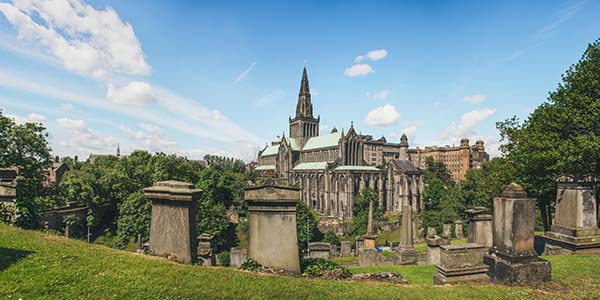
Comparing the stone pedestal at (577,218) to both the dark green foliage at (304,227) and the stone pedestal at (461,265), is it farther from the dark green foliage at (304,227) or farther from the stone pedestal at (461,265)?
the dark green foliage at (304,227)

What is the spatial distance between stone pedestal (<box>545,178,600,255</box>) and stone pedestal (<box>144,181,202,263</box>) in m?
12.3

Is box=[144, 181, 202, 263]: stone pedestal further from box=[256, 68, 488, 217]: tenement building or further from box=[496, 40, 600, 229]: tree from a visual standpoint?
box=[256, 68, 488, 217]: tenement building

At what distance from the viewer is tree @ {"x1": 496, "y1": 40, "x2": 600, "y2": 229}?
454 inches

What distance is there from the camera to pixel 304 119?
82.8 metres

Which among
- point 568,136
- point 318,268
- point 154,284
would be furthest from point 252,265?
point 568,136

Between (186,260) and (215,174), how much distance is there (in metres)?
37.5

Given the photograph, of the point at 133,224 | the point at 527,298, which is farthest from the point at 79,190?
the point at 527,298

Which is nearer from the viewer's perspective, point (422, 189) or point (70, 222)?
point (70, 222)

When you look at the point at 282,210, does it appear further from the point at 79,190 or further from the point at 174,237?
the point at 79,190

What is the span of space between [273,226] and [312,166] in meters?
65.6

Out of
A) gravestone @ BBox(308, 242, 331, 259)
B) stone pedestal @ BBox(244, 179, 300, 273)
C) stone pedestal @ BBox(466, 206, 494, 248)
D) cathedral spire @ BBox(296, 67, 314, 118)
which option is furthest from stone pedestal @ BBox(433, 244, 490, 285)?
cathedral spire @ BBox(296, 67, 314, 118)

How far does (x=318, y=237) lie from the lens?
37.2 meters

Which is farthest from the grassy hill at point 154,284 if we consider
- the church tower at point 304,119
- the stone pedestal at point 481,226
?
the church tower at point 304,119

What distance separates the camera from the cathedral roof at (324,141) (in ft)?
232
